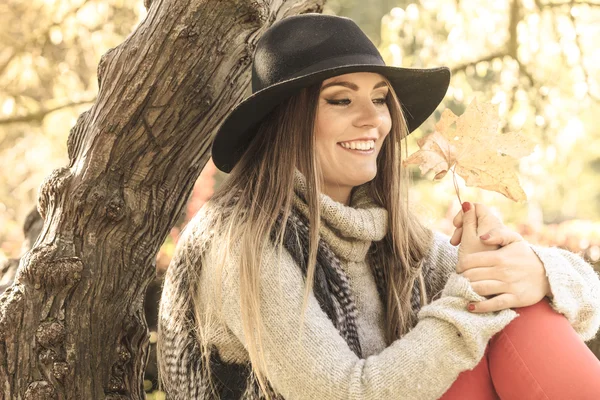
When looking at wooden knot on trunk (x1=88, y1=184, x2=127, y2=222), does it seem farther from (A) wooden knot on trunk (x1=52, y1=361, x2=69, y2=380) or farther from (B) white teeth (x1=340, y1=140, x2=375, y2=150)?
(B) white teeth (x1=340, y1=140, x2=375, y2=150)

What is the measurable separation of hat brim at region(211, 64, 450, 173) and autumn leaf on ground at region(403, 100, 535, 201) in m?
0.27

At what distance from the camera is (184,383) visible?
2.45 m

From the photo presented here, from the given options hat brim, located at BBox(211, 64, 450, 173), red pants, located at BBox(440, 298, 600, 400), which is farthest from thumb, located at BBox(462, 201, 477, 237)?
hat brim, located at BBox(211, 64, 450, 173)

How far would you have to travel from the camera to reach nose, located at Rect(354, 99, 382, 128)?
2.50m

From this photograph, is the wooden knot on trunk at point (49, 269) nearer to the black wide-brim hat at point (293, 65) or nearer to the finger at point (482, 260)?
the black wide-brim hat at point (293, 65)

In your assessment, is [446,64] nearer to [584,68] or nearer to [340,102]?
[584,68]

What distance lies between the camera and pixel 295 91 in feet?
7.99

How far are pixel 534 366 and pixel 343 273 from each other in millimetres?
625

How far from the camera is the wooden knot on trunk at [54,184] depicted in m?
2.46

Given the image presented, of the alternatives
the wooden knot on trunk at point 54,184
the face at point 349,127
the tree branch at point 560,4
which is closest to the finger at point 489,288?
the face at point 349,127

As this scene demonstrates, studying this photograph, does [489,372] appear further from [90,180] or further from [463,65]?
[463,65]

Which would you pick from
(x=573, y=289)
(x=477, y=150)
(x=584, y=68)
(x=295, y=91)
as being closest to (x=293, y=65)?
(x=295, y=91)

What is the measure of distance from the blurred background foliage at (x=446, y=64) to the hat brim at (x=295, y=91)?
2.20 metres

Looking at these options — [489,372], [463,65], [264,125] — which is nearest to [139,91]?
[264,125]
